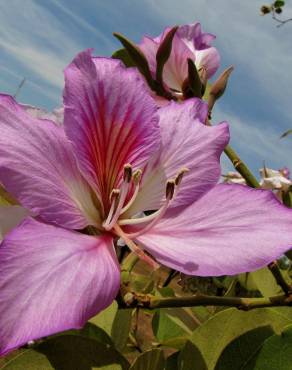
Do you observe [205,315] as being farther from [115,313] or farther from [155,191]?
[155,191]

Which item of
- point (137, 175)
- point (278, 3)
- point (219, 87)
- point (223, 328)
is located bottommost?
point (223, 328)

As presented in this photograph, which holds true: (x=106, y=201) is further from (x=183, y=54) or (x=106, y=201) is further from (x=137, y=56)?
(x=183, y=54)

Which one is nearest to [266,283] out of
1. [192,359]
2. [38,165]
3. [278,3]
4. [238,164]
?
[238,164]

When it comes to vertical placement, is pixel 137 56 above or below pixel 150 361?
above

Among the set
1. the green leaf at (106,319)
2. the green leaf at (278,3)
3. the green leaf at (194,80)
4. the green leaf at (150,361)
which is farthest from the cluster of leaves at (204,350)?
the green leaf at (278,3)

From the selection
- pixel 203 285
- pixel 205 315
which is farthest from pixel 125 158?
pixel 203 285

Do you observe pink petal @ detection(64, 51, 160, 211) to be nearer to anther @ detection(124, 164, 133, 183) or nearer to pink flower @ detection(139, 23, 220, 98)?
anther @ detection(124, 164, 133, 183)

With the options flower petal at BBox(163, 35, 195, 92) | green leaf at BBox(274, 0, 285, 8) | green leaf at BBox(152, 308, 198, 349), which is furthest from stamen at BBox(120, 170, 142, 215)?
green leaf at BBox(274, 0, 285, 8)
